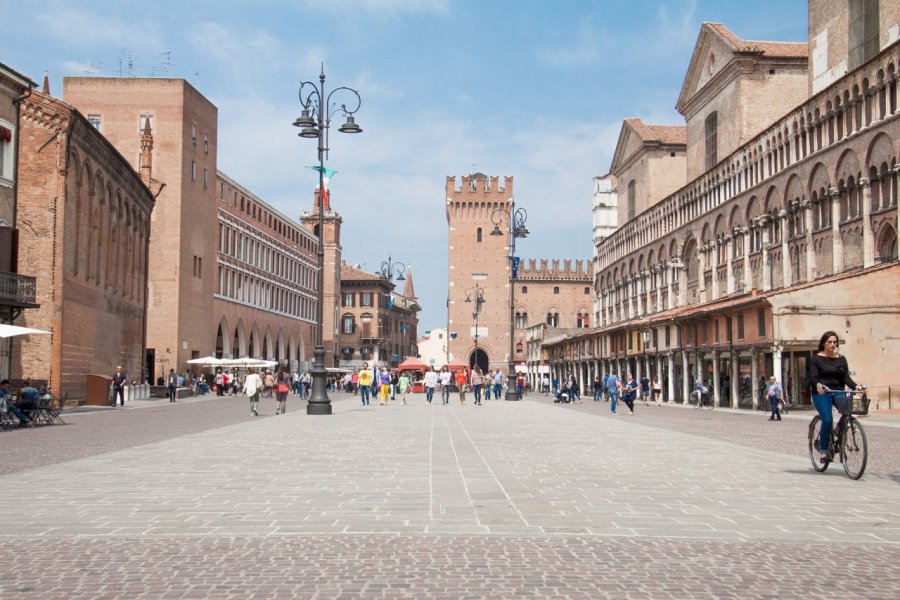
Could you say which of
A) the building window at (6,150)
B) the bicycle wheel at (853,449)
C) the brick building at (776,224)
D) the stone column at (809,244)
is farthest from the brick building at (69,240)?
the bicycle wheel at (853,449)

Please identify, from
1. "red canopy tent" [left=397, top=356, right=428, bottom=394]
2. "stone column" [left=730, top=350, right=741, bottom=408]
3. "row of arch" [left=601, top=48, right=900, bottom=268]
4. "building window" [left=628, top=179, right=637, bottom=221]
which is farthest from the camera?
"building window" [left=628, top=179, right=637, bottom=221]

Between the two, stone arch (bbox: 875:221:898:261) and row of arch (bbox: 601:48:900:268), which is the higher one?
row of arch (bbox: 601:48:900:268)

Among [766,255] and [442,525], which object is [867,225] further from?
[442,525]

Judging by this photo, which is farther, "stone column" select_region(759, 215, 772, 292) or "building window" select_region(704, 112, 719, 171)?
"building window" select_region(704, 112, 719, 171)

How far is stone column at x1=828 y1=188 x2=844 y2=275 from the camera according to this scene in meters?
38.2

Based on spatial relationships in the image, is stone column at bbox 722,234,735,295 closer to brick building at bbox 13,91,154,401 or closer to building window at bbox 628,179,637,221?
building window at bbox 628,179,637,221

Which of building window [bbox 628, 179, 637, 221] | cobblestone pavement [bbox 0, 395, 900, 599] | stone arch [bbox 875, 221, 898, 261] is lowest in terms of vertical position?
cobblestone pavement [bbox 0, 395, 900, 599]

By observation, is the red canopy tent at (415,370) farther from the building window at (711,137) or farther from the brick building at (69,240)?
the brick building at (69,240)

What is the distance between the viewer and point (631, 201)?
7625cm

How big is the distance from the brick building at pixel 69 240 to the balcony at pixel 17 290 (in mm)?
2541

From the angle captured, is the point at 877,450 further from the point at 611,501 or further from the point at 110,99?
the point at 110,99

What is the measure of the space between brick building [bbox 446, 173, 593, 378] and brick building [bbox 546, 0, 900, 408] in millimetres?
41396

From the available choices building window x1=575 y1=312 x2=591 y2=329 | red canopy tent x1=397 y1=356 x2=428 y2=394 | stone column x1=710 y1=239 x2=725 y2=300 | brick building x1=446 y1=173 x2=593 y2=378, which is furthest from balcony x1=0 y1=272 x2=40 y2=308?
building window x1=575 y1=312 x2=591 y2=329

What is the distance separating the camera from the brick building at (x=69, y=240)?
35.5 metres
